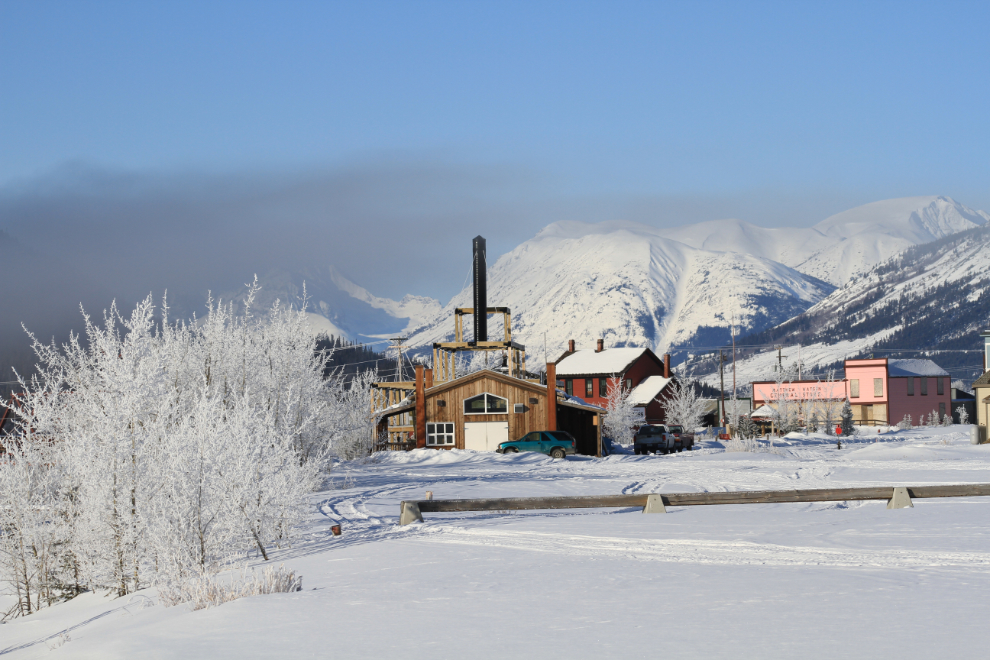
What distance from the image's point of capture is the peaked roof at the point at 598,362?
89.9 m

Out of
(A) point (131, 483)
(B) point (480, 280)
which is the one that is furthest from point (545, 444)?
(A) point (131, 483)

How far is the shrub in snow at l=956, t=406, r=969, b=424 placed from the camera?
106188 mm

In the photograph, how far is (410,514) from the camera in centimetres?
1830

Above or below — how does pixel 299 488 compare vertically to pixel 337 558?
above

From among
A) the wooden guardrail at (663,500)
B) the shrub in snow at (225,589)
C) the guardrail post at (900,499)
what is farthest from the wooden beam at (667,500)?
the shrub in snow at (225,589)

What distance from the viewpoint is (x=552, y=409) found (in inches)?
2093

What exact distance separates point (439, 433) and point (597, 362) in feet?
136

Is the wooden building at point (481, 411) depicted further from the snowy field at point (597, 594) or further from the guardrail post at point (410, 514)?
the guardrail post at point (410, 514)

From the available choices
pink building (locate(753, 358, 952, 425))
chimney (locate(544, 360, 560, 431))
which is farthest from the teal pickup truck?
pink building (locate(753, 358, 952, 425))

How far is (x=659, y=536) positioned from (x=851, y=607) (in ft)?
20.1

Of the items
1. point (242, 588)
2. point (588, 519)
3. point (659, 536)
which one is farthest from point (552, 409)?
point (242, 588)

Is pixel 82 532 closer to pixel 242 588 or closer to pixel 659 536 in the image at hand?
pixel 242 588

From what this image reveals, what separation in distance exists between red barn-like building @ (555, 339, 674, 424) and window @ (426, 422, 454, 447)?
3330 centimetres

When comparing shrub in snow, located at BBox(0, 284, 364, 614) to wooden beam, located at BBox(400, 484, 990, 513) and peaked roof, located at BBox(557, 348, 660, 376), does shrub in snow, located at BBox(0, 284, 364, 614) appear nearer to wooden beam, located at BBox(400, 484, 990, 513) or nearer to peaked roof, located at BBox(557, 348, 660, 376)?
wooden beam, located at BBox(400, 484, 990, 513)
